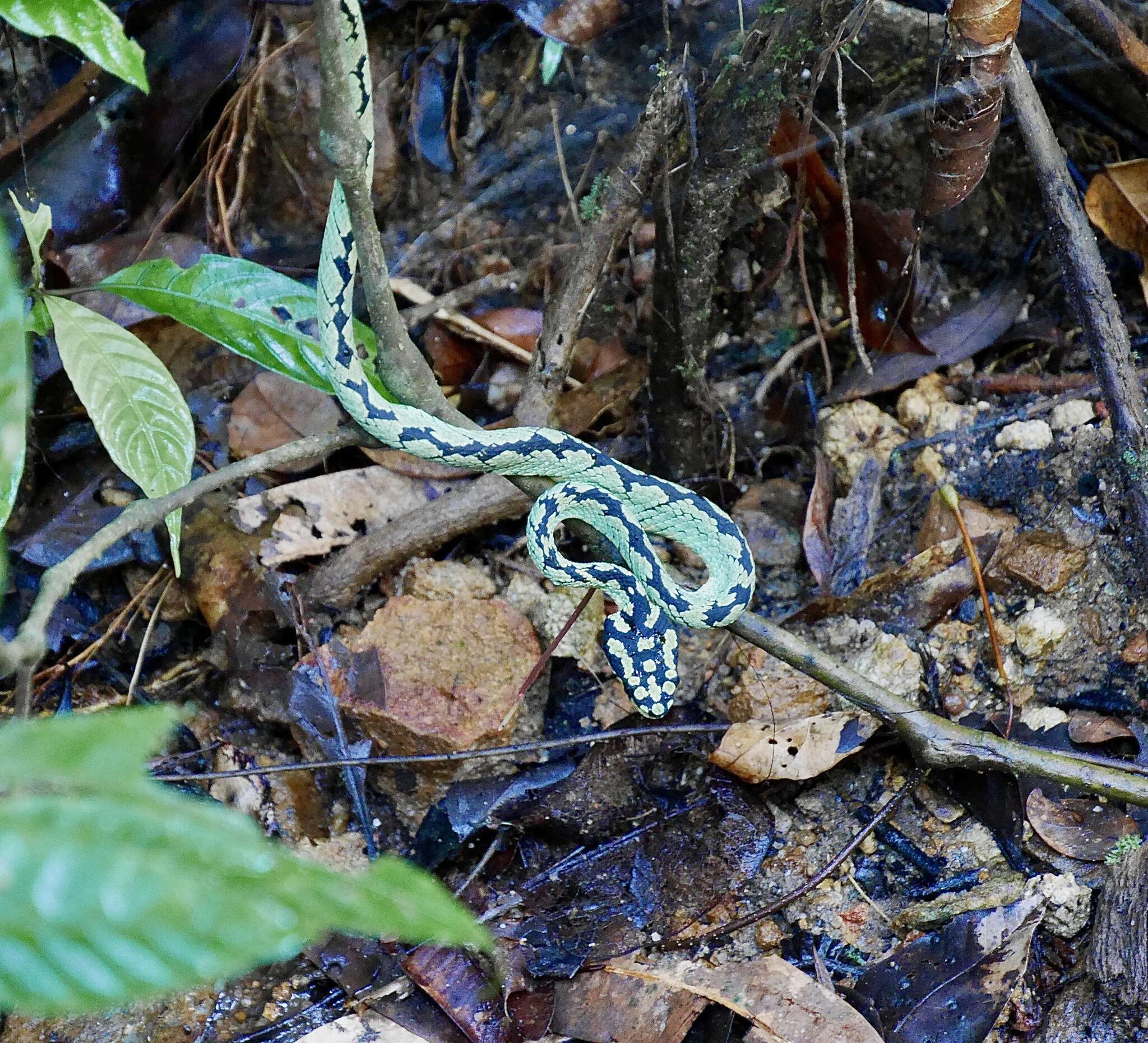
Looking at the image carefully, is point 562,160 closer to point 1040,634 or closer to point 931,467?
point 931,467

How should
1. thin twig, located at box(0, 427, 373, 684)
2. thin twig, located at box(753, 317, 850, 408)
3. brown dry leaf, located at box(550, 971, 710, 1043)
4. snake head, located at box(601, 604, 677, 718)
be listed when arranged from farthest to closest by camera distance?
thin twig, located at box(753, 317, 850, 408) → snake head, located at box(601, 604, 677, 718) → brown dry leaf, located at box(550, 971, 710, 1043) → thin twig, located at box(0, 427, 373, 684)

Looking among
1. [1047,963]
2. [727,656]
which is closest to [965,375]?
[727,656]

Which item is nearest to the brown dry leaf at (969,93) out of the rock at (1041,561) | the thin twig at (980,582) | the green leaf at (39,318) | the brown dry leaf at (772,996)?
the thin twig at (980,582)

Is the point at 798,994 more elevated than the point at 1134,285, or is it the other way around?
the point at 1134,285

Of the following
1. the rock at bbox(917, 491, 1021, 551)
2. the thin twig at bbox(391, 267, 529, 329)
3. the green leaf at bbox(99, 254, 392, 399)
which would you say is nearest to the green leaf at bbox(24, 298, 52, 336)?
the green leaf at bbox(99, 254, 392, 399)

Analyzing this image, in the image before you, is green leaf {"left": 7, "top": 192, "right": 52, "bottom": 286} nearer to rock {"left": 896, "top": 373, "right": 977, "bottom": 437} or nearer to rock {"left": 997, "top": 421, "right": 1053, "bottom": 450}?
rock {"left": 896, "top": 373, "right": 977, "bottom": 437}

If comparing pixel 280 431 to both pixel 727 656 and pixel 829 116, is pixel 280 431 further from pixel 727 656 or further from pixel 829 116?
pixel 829 116
